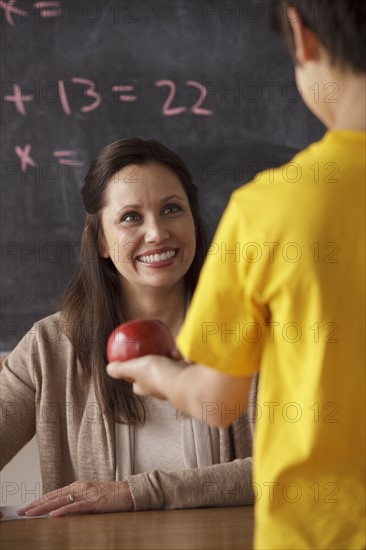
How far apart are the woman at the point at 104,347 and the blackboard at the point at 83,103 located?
57 centimetres

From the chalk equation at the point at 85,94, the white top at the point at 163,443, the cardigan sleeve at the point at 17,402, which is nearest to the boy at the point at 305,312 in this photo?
the white top at the point at 163,443

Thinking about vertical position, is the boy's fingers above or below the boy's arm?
above

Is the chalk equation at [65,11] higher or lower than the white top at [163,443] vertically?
higher

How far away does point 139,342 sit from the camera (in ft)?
3.56

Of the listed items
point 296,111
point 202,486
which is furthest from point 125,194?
point 296,111

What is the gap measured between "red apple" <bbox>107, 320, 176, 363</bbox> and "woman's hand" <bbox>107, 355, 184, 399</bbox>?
0.22 feet

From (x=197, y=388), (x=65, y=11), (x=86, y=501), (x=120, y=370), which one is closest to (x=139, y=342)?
(x=120, y=370)

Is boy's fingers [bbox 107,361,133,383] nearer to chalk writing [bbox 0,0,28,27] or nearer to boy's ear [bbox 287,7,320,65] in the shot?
boy's ear [bbox 287,7,320,65]

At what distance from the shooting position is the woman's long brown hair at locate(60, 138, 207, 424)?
2.13 m

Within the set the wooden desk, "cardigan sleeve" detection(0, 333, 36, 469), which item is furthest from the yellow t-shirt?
"cardigan sleeve" detection(0, 333, 36, 469)

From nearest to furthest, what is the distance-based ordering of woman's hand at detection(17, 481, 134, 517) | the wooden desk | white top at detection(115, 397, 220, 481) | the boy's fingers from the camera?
the boy's fingers < the wooden desk < woman's hand at detection(17, 481, 134, 517) < white top at detection(115, 397, 220, 481)

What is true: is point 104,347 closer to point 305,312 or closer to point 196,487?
point 196,487

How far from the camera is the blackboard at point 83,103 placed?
280 cm

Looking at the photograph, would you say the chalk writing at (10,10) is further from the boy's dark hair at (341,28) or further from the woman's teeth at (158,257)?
the boy's dark hair at (341,28)
